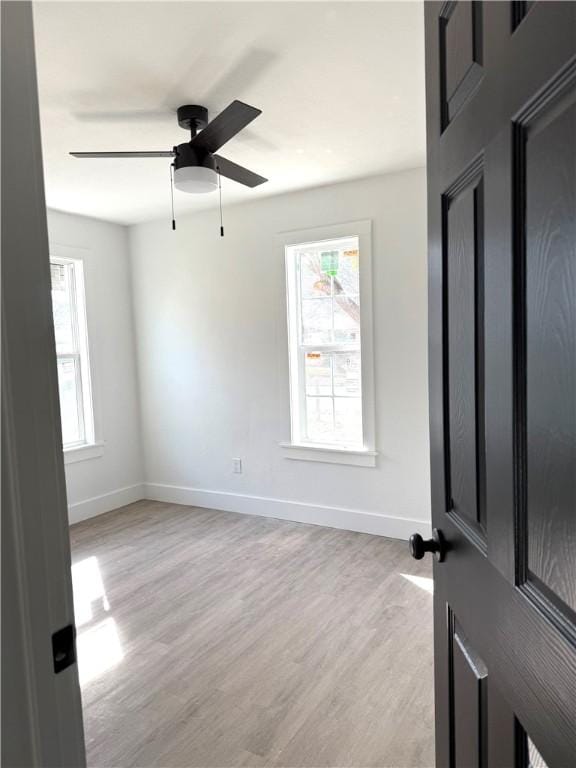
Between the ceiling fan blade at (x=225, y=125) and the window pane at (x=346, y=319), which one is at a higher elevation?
the ceiling fan blade at (x=225, y=125)

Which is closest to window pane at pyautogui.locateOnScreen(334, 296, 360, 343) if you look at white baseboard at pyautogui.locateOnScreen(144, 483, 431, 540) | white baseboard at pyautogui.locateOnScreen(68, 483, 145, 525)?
white baseboard at pyautogui.locateOnScreen(144, 483, 431, 540)

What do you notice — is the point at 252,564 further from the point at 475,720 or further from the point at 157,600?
the point at 475,720

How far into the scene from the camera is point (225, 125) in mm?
2084

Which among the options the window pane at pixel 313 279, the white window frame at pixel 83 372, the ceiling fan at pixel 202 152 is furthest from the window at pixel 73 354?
the ceiling fan at pixel 202 152

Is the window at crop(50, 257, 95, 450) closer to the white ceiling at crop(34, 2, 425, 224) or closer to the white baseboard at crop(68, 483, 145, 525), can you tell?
the white baseboard at crop(68, 483, 145, 525)

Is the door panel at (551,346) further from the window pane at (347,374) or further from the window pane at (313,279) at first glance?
the window pane at (313,279)

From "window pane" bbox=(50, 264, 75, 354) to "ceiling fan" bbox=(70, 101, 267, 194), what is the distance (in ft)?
6.97

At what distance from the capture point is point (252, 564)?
3316 mm

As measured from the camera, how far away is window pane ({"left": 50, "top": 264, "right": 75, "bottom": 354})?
14.1 ft

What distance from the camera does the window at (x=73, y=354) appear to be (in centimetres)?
432

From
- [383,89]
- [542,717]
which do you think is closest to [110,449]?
[383,89]

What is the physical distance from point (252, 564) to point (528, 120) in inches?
124

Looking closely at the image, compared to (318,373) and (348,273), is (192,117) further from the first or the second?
(318,373)

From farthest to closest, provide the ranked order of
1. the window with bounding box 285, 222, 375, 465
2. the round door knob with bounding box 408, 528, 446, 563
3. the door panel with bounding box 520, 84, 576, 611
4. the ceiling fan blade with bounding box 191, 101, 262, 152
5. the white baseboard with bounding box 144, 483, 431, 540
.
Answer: the window with bounding box 285, 222, 375, 465, the white baseboard with bounding box 144, 483, 431, 540, the ceiling fan blade with bounding box 191, 101, 262, 152, the round door knob with bounding box 408, 528, 446, 563, the door panel with bounding box 520, 84, 576, 611
